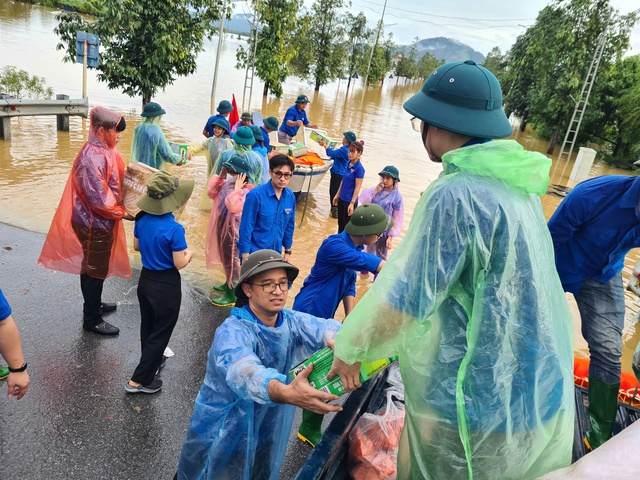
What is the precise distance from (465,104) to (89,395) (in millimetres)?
3282

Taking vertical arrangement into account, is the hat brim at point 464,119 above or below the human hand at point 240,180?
above

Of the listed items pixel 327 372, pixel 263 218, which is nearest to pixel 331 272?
pixel 263 218

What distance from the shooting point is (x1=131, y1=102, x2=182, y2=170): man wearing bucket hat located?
221 inches

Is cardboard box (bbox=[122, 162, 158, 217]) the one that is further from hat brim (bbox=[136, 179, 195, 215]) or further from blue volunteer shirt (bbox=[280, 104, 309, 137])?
blue volunteer shirt (bbox=[280, 104, 309, 137])

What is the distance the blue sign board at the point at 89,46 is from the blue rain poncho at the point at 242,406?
9.41 meters

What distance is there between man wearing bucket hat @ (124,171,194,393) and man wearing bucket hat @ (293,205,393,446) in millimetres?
962

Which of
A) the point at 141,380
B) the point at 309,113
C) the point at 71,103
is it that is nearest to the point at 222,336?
the point at 141,380

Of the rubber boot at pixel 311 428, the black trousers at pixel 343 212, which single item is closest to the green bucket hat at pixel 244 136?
the black trousers at pixel 343 212

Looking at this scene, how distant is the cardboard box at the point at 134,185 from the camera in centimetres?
395

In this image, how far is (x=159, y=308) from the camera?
3299mm

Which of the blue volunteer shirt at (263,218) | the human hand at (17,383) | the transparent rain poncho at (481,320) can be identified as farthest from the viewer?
the blue volunteer shirt at (263,218)

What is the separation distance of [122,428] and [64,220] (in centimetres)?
198

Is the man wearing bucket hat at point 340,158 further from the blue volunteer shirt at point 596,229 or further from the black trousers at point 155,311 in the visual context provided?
the blue volunteer shirt at point 596,229

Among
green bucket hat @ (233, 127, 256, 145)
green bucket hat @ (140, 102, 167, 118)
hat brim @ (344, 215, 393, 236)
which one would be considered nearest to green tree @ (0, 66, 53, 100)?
green bucket hat @ (140, 102, 167, 118)
